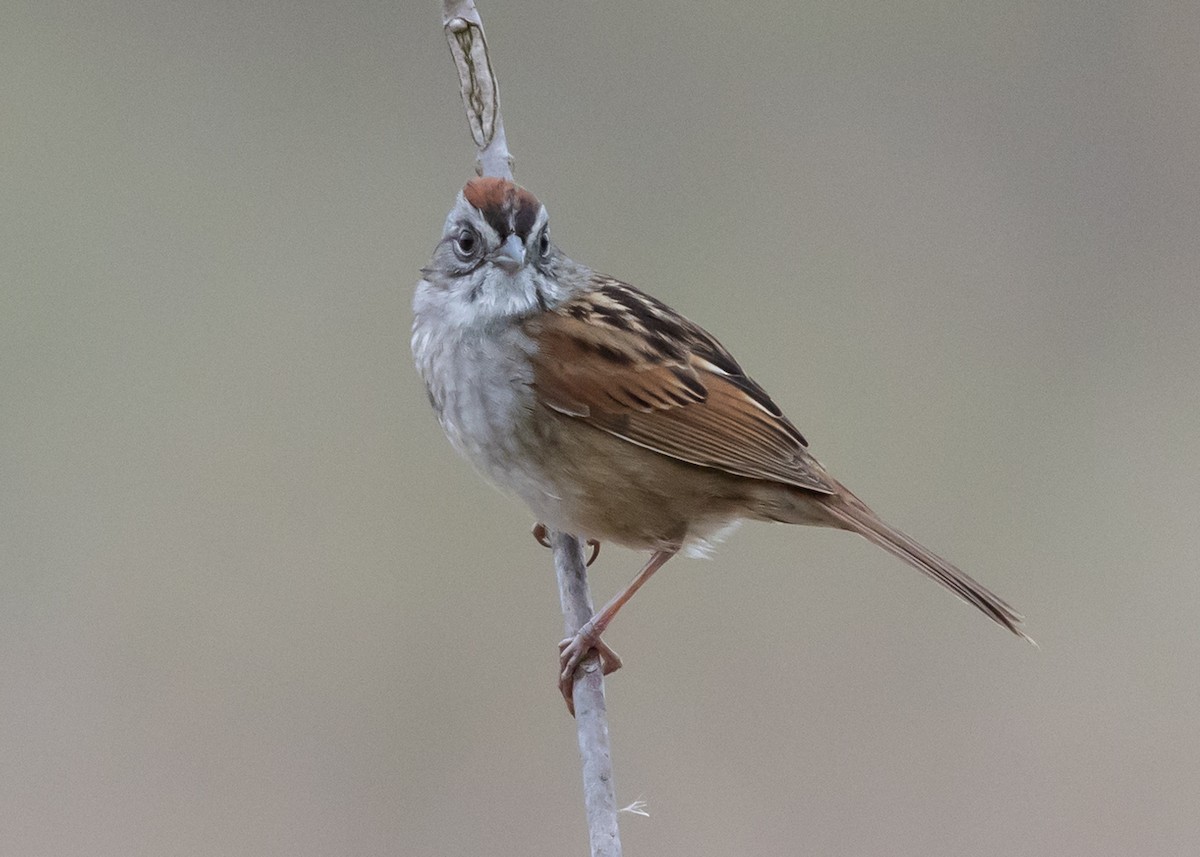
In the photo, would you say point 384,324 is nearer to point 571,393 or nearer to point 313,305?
point 313,305

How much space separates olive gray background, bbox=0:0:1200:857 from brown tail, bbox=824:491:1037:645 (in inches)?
49.4

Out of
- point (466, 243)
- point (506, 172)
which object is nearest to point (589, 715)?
point (466, 243)

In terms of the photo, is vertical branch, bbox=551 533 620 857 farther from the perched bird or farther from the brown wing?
the brown wing

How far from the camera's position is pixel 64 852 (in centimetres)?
394

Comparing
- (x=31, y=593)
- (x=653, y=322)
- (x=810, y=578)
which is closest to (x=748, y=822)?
(x=810, y=578)

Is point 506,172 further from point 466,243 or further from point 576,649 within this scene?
point 576,649

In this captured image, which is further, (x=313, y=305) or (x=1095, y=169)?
(x=1095, y=169)

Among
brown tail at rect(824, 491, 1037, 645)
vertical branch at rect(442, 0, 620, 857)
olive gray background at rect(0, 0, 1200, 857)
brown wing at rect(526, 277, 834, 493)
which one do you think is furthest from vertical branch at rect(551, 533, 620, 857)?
olive gray background at rect(0, 0, 1200, 857)

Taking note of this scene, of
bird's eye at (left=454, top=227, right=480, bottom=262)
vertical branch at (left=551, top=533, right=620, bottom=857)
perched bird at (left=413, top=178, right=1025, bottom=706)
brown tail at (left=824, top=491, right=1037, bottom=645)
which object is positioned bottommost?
vertical branch at (left=551, top=533, right=620, bottom=857)

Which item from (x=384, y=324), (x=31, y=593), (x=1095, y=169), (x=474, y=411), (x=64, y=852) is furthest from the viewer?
(x=1095, y=169)

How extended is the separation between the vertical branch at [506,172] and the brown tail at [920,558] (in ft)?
1.88

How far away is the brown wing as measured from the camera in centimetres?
299

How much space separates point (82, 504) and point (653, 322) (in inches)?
90.3

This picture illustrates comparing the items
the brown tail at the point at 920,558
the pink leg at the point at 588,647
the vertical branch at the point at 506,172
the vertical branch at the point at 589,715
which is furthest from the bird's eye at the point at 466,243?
the brown tail at the point at 920,558
